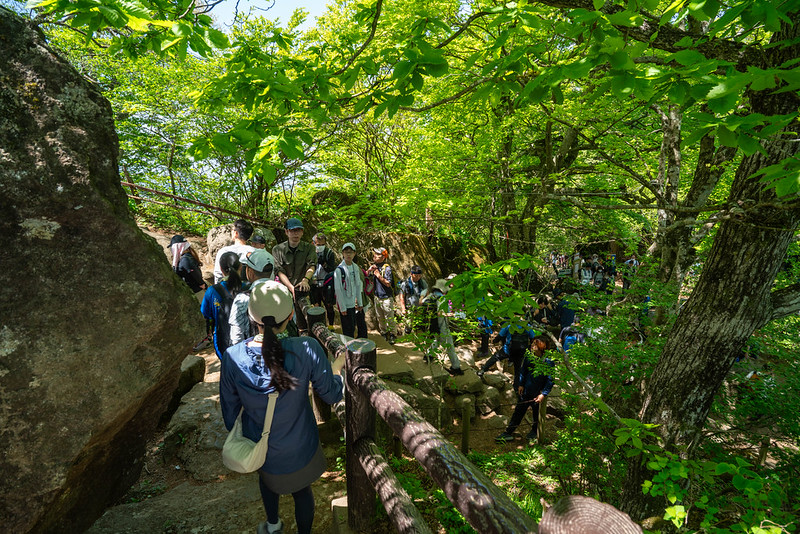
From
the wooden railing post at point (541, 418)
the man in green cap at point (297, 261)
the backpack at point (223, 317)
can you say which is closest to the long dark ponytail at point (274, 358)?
the backpack at point (223, 317)

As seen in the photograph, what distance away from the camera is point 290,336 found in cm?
319

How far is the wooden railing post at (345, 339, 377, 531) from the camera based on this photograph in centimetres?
237

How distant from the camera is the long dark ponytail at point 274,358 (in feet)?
6.55

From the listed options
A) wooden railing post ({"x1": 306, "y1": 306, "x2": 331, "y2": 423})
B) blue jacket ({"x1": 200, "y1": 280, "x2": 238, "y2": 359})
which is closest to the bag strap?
wooden railing post ({"x1": 306, "y1": 306, "x2": 331, "y2": 423})

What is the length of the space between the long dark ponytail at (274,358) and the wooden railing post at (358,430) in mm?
471

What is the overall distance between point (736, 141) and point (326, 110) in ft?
8.92

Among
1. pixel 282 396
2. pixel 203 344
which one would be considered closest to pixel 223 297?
pixel 282 396

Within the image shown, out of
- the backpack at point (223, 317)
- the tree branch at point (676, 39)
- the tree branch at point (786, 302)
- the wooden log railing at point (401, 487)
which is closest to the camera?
the wooden log railing at point (401, 487)

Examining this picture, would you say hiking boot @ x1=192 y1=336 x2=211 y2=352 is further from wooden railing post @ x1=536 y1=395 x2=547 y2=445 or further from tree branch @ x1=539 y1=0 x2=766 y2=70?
tree branch @ x1=539 y1=0 x2=766 y2=70

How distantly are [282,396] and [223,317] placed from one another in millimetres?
1852

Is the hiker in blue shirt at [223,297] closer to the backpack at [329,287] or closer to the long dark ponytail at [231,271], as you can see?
the long dark ponytail at [231,271]

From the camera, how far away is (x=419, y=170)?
26.2 feet

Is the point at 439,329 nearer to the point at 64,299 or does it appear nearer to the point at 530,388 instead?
the point at 530,388

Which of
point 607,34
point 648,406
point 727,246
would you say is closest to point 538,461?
point 648,406
